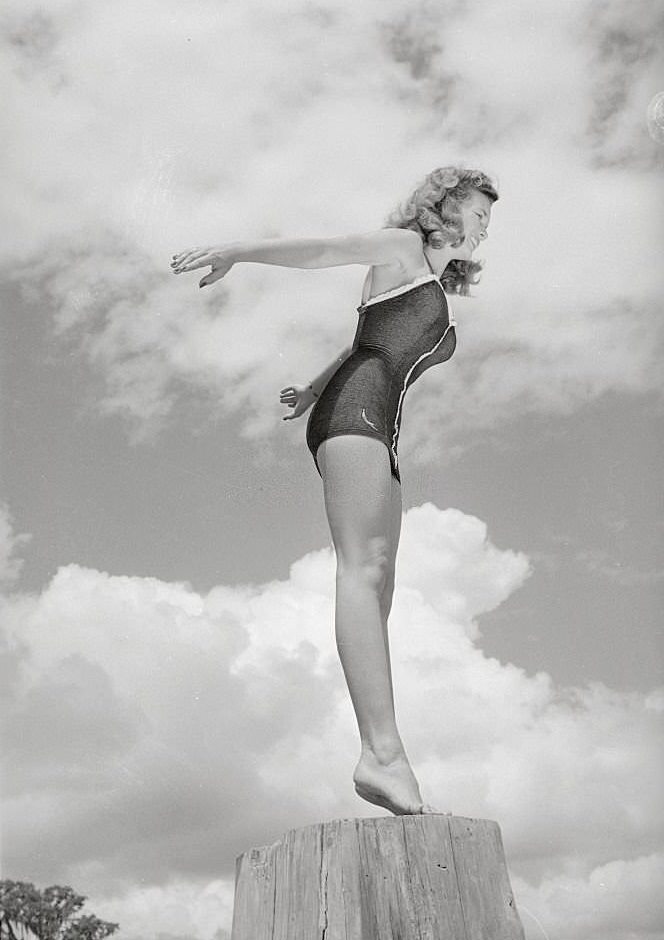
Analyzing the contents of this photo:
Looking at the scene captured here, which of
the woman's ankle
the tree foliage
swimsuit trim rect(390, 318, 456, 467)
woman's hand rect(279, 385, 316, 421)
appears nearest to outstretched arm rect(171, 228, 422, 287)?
swimsuit trim rect(390, 318, 456, 467)

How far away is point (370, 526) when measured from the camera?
3.15m

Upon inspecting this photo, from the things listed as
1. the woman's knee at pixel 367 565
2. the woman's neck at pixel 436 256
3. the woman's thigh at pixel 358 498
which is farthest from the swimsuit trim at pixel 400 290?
the woman's knee at pixel 367 565

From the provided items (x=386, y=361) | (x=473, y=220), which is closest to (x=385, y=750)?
(x=386, y=361)

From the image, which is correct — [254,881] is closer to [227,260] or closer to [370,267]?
[227,260]

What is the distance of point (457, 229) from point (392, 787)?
1913mm

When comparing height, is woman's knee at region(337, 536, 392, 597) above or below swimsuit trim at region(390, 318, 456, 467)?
below

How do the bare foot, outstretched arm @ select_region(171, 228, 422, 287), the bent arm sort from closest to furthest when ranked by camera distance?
the bare foot, outstretched arm @ select_region(171, 228, 422, 287), the bent arm

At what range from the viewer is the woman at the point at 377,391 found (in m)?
3.02

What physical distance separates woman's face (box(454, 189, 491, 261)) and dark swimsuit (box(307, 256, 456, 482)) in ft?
0.68

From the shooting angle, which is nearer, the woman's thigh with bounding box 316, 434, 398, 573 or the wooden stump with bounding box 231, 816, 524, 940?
the wooden stump with bounding box 231, 816, 524, 940

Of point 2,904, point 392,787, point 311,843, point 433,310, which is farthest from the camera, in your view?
point 2,904

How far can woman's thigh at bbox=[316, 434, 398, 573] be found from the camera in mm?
3143

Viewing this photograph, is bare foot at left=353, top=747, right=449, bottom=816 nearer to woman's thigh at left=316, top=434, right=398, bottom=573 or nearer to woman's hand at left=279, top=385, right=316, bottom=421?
woman's thigh at left=316, top=434, right=398, bottom=573

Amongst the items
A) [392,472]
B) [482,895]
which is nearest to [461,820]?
[482,895]
